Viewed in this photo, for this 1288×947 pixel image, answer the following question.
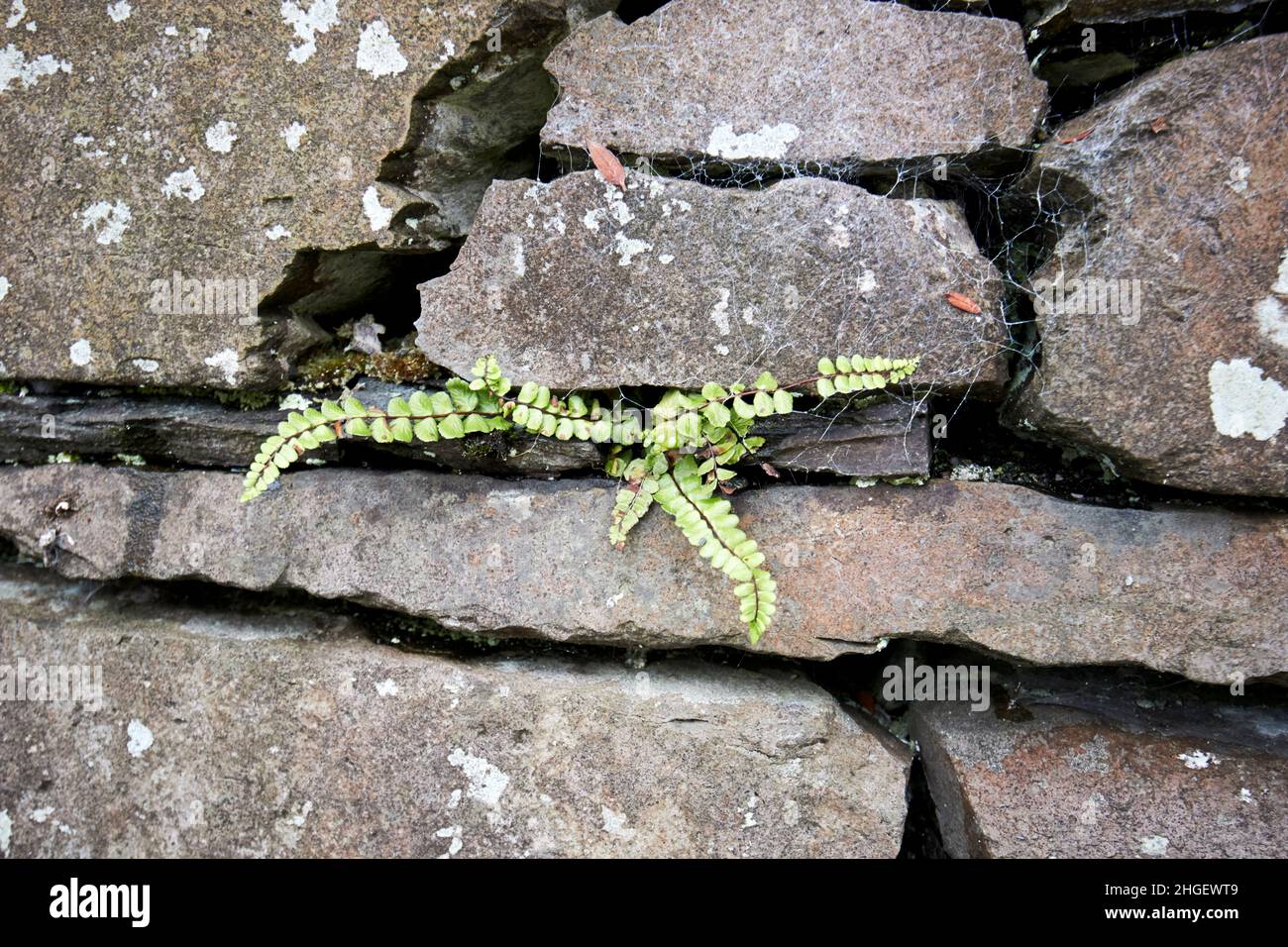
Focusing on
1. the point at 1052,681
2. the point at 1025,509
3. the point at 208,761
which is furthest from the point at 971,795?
the point at 208,761

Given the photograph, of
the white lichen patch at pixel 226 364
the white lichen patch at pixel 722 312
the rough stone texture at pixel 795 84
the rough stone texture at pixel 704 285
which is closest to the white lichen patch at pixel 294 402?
the white lichen patch at pixel 226 364

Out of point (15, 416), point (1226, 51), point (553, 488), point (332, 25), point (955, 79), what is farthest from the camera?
point (15, 416)

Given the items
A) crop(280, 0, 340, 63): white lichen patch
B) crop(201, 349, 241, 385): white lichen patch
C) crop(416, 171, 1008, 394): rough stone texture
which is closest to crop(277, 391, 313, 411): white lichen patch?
crop(201, 349, 241, 385): white lichen patch

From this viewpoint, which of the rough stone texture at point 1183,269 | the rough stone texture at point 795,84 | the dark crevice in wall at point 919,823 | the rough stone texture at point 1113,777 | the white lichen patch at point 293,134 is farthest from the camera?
the dark crevice in wall at point 919,823

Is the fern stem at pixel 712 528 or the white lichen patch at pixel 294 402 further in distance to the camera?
the white lichen patch at pixel 294 402

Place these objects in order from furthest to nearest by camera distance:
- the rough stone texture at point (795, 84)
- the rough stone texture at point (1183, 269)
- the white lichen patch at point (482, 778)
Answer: the white lichen patch at point (482, 778) < the rough stone texture at point (795, 84) < the rough stone texture at point (1183, 269)

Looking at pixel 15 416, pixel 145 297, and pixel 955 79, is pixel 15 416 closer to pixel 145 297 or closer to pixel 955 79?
pixel 145 297

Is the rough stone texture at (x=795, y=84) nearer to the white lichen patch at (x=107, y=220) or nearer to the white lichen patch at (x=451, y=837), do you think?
the white lichen patch at (x=107, y=220)

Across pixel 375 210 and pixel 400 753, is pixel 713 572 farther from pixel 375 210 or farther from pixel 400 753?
pixel 375 210

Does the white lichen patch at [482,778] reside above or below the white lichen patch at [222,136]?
below
